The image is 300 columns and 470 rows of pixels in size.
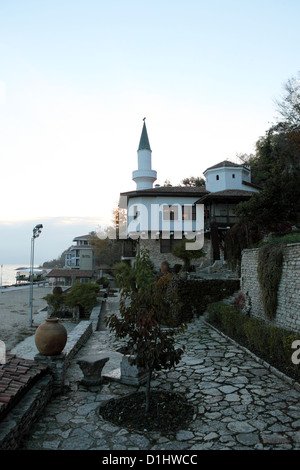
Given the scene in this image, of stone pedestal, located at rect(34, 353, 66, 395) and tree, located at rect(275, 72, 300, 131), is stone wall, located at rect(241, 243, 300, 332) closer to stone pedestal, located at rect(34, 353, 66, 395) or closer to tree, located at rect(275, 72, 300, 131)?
stone pedestal, located at rect(34, 353, 66, 395)

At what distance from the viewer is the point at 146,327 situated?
4.49 meters

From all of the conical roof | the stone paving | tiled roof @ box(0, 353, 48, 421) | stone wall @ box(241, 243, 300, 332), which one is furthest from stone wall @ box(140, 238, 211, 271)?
tiled roof @ box(0, 353, 48, 421)

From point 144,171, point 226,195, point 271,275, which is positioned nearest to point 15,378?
point 271,275

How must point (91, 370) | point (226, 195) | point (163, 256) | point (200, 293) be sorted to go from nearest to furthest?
point (91, 370), point (200, 293), point (226, 195), point (163, 256)

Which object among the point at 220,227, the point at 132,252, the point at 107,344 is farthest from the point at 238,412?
the point at 132,252

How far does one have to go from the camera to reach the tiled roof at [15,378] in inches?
153

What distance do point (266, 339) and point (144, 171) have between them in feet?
83.5

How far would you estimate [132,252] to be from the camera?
3234 centimetres

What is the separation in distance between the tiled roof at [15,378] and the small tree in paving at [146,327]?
143 centimetres

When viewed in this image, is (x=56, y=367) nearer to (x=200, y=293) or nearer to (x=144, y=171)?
(x=200, y=293)

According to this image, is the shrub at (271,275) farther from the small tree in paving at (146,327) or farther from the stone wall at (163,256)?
the stone wall at (163,256)

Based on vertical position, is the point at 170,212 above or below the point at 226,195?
below

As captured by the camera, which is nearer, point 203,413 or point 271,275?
point 203,413

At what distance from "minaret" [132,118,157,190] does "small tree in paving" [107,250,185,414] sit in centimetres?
2657
